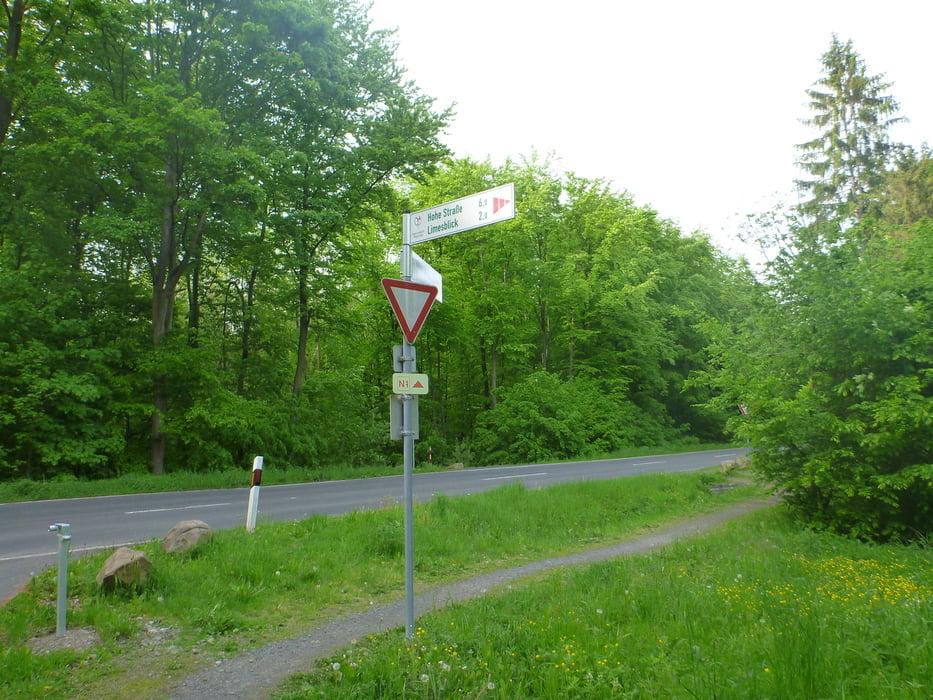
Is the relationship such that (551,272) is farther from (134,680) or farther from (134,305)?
(134,680)

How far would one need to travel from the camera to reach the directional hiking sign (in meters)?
5.07

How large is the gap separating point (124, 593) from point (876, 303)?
9949mm

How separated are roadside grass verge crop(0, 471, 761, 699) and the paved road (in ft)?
3.41

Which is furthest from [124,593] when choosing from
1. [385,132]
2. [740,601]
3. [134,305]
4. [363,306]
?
[363,306]

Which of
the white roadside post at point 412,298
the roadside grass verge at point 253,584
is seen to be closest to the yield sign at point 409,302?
the white roadside post at point 412,298

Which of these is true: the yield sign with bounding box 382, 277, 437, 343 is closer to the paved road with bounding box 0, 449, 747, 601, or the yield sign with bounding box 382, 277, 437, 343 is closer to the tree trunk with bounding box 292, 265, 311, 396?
the paved road with bounding box 0, 449, 747, 601

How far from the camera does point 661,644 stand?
4.55 meters

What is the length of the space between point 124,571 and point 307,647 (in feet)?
6.66

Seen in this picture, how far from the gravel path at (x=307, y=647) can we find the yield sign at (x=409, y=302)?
2509mm

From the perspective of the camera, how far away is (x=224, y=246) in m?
19.0

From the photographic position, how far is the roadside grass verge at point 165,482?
40.4 feet

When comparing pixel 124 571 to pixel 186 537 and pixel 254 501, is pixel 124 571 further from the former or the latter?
pixel 254 501

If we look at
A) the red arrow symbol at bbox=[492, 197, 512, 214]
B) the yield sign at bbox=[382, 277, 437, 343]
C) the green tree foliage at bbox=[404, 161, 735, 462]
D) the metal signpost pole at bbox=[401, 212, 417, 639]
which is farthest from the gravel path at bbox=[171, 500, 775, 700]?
the green tree foliage at bbox=[404, 161, 735, 462]

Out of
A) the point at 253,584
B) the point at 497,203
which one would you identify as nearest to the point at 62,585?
the point at 253,584
